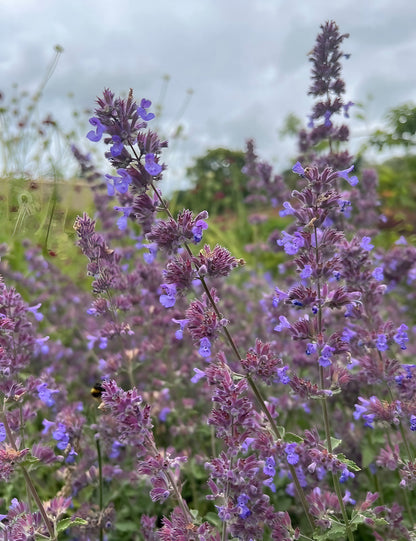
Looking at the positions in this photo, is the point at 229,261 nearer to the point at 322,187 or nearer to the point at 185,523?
the point at 322,187

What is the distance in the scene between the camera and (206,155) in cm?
1875

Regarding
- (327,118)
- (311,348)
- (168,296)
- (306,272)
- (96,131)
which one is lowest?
(311,348)

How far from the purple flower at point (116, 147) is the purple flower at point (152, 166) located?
0.11 meters

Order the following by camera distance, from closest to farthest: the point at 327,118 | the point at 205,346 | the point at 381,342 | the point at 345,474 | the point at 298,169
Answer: the point at 205,346
the point at 298,169
the point at 345,474
the point at 381,342
the point at 327,118

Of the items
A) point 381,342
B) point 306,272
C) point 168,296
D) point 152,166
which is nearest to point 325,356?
point 306,272

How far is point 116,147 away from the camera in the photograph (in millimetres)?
2119

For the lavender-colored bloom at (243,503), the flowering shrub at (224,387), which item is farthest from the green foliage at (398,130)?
the lavender-colored bloom at (243,503)

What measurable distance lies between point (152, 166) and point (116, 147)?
0.54 ft

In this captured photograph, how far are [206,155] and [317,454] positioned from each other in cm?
1725

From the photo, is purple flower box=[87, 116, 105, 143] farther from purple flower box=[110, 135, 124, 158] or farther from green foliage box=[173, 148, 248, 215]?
green foliage box=[173, 148, 248, 215]

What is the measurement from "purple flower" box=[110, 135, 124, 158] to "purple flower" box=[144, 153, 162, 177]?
109mm

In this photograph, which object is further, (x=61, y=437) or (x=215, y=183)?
(x=215, y=183)

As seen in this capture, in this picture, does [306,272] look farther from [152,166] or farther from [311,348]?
[152,166]

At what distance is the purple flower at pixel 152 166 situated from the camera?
83.7 inches
